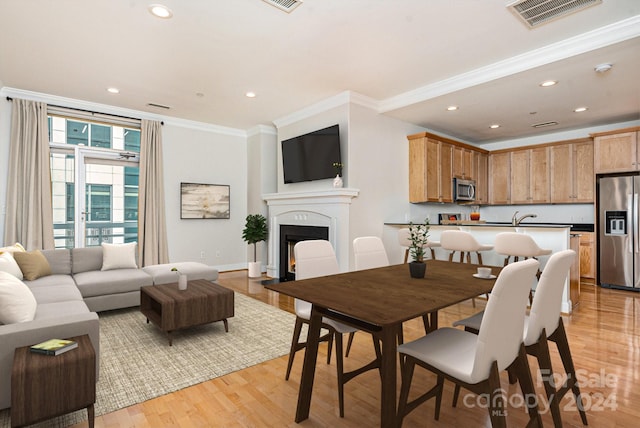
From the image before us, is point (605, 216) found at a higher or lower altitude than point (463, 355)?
higher

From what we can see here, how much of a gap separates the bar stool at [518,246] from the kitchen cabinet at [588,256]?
108 inches

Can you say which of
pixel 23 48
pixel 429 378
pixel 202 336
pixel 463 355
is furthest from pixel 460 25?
pixel 23 48

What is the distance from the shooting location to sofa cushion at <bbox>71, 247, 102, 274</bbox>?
409 cm

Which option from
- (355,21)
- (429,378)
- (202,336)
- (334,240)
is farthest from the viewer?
(334,240)

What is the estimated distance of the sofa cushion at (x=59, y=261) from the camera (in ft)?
12.9

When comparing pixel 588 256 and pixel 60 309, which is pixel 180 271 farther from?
pixel 588 256

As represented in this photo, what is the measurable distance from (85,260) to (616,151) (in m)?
7.89

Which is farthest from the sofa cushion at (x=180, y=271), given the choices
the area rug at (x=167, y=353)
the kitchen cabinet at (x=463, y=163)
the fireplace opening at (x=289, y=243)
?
the kitchen cabinet at (x=463, y=163)

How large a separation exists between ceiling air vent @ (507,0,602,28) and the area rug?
3.41m

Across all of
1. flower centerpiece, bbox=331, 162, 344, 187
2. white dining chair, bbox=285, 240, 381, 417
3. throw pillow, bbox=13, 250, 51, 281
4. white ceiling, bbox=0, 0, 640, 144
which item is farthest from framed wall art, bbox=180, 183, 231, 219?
white dining chair, bbox=285, 240, 381, 417

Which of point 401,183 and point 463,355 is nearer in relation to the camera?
point 463,355

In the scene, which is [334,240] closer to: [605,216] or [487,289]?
[487,289]

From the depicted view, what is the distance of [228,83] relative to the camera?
4289 millimetres

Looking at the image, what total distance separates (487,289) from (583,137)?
5909mm
